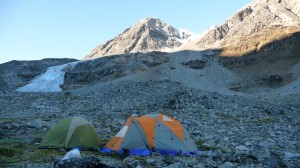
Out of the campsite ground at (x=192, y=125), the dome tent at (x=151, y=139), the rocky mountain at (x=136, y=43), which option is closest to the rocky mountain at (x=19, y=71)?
the campsite ground at (x=192, y=125)

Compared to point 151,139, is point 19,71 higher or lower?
higher

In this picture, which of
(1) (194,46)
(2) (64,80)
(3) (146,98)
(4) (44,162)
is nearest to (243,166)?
(4) (44,162)

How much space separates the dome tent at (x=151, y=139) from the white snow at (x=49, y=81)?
59956 millimetres

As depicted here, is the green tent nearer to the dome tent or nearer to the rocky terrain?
the rocky terrain

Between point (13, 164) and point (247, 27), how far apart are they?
3569 inches

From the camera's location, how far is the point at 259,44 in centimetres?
7812

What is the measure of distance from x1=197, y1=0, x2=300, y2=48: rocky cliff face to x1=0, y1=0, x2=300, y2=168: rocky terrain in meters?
0.31

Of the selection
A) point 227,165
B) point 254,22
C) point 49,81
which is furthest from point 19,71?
point 227,165

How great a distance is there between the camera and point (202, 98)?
3388 centimetres

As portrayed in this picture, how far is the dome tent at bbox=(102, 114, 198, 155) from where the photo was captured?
14.9 metres

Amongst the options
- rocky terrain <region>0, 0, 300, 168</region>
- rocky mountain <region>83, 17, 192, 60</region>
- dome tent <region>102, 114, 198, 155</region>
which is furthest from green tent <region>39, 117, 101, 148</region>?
rocky mountain <region>83, 17, 192, 60</region>

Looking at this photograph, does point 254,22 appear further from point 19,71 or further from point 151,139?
point 151,139

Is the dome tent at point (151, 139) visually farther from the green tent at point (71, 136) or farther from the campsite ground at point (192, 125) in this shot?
the green tent at point (71, 136)

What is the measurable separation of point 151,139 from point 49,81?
69.1 m
